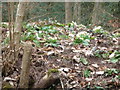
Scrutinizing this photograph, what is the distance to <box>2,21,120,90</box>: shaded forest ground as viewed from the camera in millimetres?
3912

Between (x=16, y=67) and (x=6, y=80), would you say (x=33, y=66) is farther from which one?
(x=6, y=80)

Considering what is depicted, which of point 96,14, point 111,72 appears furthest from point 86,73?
point 96,14

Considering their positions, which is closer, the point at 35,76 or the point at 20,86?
the point at 20,86

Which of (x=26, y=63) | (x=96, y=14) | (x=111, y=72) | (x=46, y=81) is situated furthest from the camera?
(x=96, y=14)

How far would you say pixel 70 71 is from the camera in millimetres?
4266

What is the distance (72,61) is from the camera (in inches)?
181

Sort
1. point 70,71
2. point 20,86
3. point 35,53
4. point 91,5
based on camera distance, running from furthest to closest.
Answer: point 91,5, point 35,53, point 70,71, point 20,86

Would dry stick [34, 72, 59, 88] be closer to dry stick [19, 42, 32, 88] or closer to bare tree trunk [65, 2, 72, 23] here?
dry stick [19, 42, 32, 88]

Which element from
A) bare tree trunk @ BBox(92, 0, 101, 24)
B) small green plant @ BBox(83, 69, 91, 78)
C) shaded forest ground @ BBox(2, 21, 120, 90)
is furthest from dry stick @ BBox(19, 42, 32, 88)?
bare tree trunk @ BBox(92, 0, 101, 24)

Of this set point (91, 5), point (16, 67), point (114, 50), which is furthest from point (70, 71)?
point (91, 5)

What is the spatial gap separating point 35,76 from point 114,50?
5.92ft

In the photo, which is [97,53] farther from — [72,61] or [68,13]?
[68,13]

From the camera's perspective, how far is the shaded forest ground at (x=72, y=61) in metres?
3.91

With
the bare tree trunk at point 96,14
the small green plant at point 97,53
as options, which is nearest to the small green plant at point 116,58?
the small green plant at point 97,53
